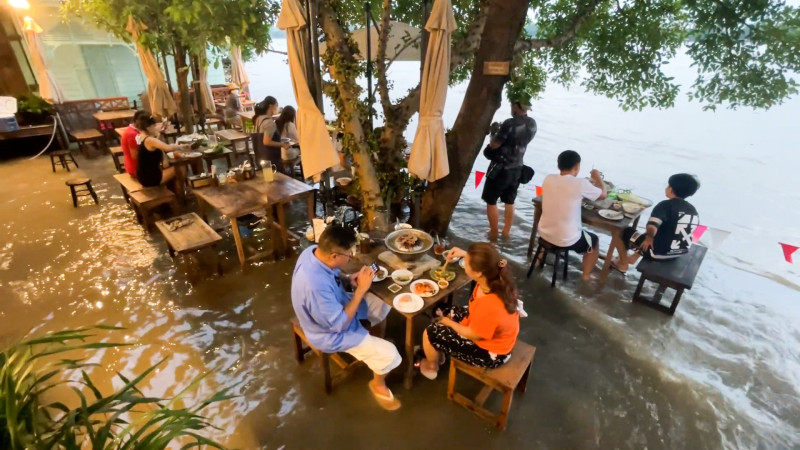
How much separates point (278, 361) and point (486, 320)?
2280 millimetres

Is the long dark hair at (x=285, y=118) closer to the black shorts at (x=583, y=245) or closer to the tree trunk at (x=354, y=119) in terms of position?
the tree trunk at (x=354, y=119)

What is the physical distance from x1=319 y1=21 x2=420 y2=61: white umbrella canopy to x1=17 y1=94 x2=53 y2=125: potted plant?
8724 millimetres

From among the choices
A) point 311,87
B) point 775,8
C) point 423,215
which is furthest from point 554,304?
point 775,8

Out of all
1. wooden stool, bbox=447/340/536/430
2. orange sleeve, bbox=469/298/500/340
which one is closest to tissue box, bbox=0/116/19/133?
wooden stool, bbox=447/340/536/430

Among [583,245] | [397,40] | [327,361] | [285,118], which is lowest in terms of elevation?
[327,361]

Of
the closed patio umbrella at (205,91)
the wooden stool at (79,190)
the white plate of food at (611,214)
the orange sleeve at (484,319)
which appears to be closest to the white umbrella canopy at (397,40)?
the white plate of food at (611,214)

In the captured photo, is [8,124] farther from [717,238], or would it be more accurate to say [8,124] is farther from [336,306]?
[717,238]

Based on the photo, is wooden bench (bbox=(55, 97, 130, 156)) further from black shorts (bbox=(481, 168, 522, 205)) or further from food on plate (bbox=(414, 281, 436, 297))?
food on plate (bbox=(414, 281, 436, 297))

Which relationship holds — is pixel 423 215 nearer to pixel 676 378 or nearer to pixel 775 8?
pixel 676 378

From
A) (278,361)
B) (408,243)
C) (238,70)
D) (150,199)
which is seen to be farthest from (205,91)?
(408,243)

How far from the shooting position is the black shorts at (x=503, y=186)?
6086mm

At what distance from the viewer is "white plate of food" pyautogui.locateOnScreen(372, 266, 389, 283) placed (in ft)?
11.5

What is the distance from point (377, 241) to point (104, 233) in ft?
16.7

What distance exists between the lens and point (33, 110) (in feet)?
33.0
